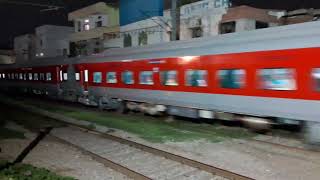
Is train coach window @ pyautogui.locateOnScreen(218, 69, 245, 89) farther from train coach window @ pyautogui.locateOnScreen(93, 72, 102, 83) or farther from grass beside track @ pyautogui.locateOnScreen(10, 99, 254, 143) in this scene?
train coach window @ pyautogui.locateOnScreen(93, 72, 102, 83)

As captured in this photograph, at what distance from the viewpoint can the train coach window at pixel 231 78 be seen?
1574 cm

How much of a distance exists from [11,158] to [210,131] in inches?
262

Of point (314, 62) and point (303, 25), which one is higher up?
point (303, 25)

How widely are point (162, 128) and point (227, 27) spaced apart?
1923 cm

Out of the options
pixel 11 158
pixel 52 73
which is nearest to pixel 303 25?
pixel 11 158

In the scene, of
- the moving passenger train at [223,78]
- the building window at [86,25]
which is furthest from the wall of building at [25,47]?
the moving passenger train at [223,78]

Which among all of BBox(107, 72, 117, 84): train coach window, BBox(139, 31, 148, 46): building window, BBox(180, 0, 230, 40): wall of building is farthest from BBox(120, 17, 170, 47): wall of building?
BBox(107, 72, 117, 84): train coach window

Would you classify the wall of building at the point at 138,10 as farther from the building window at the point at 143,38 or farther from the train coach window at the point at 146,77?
the train coach window at the point at 146,77

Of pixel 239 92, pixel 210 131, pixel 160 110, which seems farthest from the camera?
pixel 160 110

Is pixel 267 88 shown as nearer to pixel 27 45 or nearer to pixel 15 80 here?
pixel 15 80

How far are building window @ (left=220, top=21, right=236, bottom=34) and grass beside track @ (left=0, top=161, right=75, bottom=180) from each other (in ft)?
84.7

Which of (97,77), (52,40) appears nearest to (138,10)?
(97,77)

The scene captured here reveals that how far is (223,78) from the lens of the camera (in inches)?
658

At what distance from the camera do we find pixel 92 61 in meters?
28.0
